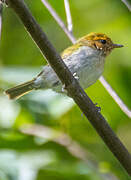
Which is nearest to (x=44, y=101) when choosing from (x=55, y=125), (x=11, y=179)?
(x=55, y=125)

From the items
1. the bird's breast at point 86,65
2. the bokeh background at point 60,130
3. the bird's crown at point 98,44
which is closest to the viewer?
the bokeh background at point 60,130

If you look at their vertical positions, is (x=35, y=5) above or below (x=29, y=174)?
above

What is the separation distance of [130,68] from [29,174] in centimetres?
180

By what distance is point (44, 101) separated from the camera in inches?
159

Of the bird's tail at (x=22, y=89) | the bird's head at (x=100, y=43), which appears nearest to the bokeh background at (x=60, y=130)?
the bird's tail at (x=22, y=89)

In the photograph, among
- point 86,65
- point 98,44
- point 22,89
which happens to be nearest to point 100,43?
point 98,44

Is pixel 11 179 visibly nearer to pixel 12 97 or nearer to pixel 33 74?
pixel 12 97

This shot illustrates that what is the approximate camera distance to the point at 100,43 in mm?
4332

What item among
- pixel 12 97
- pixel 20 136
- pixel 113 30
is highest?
pixel 113 30

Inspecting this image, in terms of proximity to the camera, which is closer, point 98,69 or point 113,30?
point 98,69

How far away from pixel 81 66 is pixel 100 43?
0.67 metres

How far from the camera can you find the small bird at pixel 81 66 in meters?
3.77

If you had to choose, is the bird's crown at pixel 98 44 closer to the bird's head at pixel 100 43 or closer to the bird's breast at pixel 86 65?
the bird's head at pixel 100 43

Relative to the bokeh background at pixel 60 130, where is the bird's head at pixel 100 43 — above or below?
above
